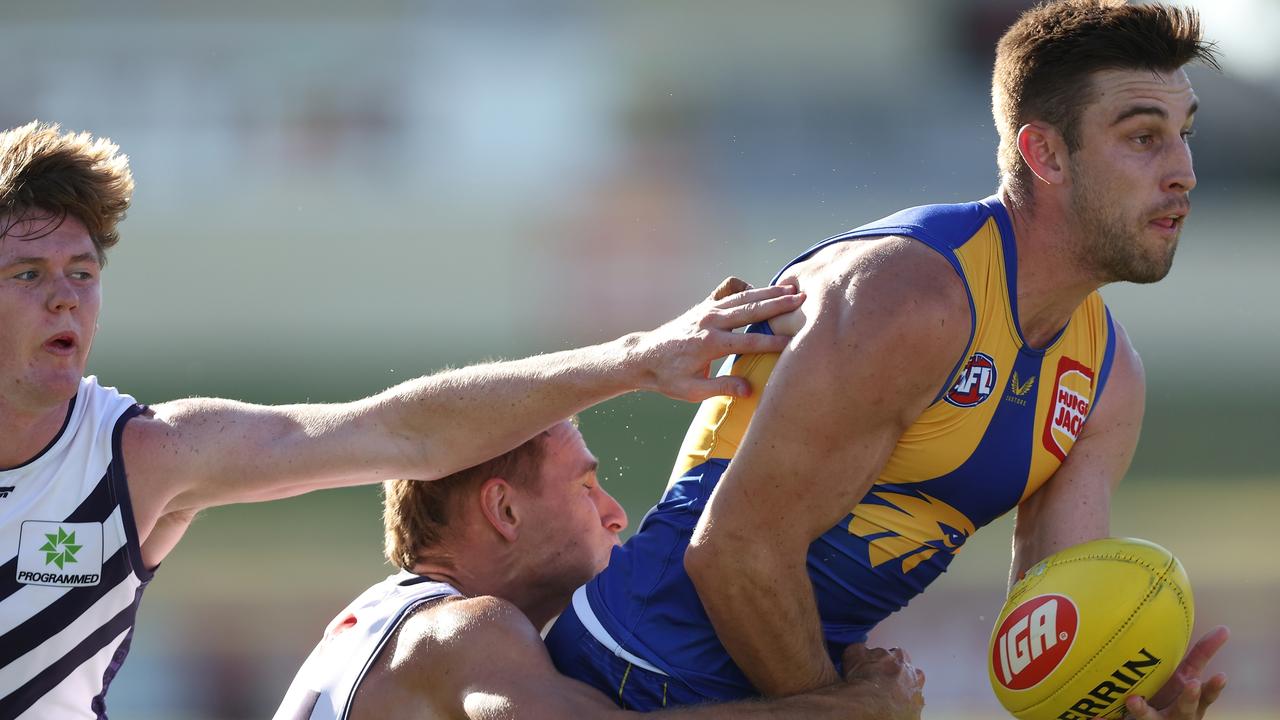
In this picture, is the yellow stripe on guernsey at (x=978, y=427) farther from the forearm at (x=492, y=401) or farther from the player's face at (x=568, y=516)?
the player's face at (x=568, y=516)

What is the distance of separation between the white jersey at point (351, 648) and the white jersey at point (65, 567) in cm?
56

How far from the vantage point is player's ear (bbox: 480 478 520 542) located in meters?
4.60

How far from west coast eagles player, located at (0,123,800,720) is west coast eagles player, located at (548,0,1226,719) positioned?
1.37 ft

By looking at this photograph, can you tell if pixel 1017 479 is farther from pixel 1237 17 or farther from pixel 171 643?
pixel 1237 17

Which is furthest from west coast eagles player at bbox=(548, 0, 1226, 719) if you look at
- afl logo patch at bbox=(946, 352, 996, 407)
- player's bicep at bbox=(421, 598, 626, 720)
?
player's bicep at bbox=(421, 598, 626, 720)

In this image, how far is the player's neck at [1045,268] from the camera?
3.73 m

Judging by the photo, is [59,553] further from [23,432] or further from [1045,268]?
[1045,268]

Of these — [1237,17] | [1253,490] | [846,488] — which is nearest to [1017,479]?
[846,488]

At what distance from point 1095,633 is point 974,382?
71 cm

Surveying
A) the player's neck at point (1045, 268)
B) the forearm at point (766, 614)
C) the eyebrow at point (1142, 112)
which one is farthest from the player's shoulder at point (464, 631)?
the eyebrow at point (1142, 112)

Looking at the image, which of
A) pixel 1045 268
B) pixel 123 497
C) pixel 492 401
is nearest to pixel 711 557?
pixel 492 401

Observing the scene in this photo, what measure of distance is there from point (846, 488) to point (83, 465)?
209 cm

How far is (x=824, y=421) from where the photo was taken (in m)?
3.44

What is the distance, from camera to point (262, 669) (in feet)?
41.7
